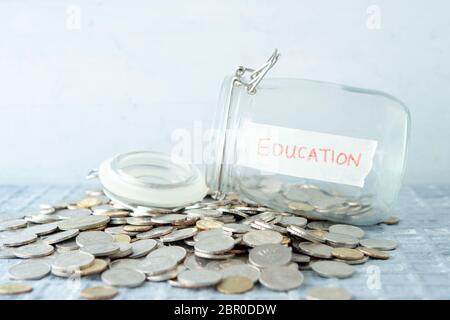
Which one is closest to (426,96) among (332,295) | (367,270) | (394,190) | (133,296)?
(394,190)

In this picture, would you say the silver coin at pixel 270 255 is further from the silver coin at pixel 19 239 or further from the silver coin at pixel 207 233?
the silver coin at pixel 19 239

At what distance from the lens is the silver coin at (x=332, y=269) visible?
832 millimetres

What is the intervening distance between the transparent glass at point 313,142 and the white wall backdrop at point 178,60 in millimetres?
191

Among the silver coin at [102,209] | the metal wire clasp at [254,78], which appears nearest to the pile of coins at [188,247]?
the silver coin at [102,209]

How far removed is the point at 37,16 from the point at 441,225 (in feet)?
2.61

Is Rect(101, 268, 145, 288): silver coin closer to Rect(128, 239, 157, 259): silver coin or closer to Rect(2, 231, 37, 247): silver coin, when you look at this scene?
Rect(128, 239, 157, 259): silver coin

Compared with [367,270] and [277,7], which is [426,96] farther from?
[367,270]

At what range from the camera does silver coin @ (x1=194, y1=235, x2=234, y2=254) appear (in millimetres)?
869

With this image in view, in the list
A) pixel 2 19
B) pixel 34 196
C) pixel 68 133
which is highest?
pixel 2 19

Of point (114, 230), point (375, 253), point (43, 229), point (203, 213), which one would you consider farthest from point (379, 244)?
point (43, 229)

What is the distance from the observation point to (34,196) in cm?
124

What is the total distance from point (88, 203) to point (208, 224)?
262 millimetres

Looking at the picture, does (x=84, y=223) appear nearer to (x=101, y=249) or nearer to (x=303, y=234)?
(x=101, y=249)

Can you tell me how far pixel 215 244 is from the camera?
89cm
